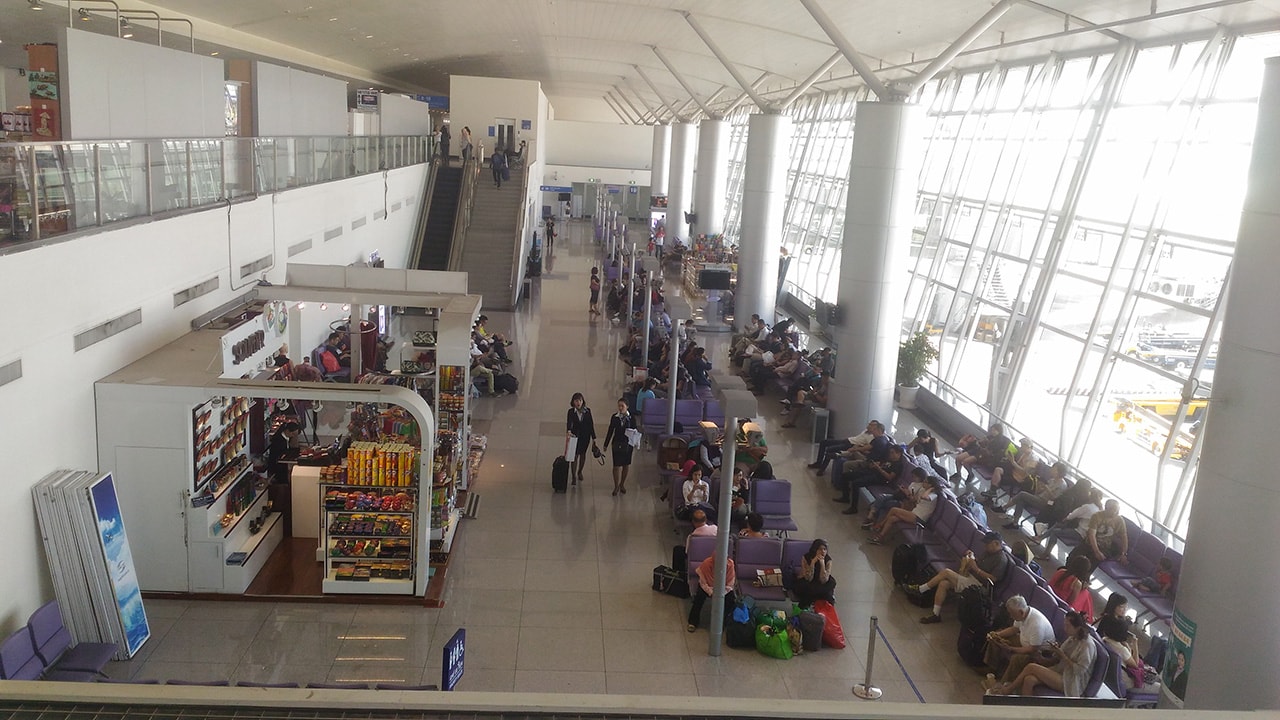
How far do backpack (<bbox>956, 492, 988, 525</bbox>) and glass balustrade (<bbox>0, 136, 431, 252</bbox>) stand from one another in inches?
367

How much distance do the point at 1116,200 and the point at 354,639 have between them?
41.2 feet

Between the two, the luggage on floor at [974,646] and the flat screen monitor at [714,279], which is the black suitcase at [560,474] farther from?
the flat screen monitor at [714,279]

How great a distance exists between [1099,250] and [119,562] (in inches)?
536

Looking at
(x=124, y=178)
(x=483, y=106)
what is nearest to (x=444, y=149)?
(x=483, y=106)

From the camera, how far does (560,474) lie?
42.7ft

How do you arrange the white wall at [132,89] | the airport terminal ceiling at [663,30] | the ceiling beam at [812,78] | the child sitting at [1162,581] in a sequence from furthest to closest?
the ceiling beam at [812,78] < the airport terminal ceiling at [663,30] < the white wall at [132,89] < the child sitting at [1162,581]

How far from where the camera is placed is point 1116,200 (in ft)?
49.1

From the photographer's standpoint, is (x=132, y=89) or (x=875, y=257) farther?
(x=875, y=257)

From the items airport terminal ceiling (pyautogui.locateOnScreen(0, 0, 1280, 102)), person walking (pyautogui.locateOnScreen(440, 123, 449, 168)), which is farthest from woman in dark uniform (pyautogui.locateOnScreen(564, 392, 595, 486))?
person walking (pyautogui.locateOnScreen(440, 123, 449, 168))

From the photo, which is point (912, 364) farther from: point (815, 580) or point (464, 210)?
point (464, 210)

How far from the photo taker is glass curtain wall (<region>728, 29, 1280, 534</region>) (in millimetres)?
12633

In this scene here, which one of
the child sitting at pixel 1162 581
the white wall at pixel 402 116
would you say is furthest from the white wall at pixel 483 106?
the child sitting at pixel 1162 581

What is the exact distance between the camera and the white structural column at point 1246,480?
6695 mm

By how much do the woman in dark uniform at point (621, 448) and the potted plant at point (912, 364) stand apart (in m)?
6.77
